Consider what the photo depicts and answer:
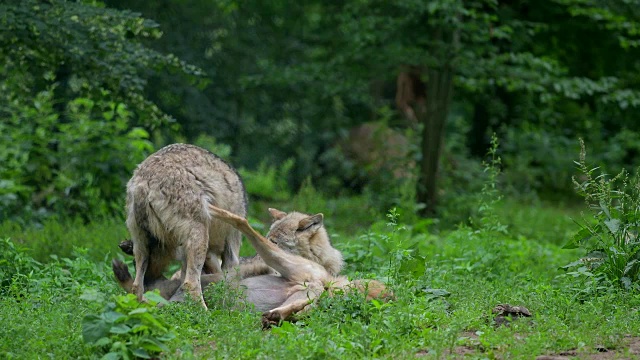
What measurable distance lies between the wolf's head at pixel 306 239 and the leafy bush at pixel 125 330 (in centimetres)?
253

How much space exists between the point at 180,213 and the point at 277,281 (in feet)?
3.34

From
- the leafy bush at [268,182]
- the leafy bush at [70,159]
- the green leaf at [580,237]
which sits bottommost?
the leafy bush at [268,182]

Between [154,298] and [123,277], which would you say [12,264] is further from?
[154,298]

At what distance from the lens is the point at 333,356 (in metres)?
5.70

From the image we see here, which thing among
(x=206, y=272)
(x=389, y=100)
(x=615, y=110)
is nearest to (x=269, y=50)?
(x=389, y=100)

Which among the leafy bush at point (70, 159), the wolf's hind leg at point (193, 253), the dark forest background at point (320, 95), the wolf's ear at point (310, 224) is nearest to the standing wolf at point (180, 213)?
the wolf's hind leg at point (193, 253)

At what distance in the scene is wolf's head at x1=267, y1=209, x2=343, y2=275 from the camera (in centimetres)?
824

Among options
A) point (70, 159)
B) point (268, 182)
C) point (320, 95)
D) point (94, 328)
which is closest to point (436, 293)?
point (94, 328)

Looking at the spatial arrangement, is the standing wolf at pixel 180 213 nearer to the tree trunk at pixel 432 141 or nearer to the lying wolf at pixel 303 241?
the lying wolf at pixel 303 241

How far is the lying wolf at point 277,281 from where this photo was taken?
7.28m

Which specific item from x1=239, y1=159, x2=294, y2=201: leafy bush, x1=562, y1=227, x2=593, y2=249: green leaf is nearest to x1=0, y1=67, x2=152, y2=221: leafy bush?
x1=239, y1=159, x2=294, y2=201: leafy bush

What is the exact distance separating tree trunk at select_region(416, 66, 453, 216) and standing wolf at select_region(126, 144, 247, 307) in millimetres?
7535

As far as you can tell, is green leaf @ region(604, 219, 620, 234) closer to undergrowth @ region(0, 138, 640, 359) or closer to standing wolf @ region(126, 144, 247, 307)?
undergrowth @ region(0, 138, 640, 359)

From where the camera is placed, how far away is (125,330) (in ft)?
18.4
